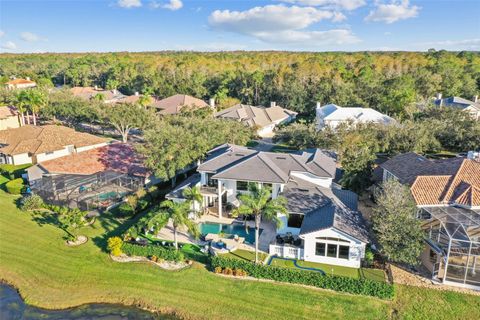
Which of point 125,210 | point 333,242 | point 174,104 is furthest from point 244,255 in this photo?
point 174,104

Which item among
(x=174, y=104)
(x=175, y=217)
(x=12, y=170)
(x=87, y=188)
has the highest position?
(x=174, y=104)

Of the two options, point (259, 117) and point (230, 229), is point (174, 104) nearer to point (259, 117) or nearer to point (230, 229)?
point (259, 117)

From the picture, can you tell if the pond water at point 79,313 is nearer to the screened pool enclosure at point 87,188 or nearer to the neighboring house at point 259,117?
the screened pool enclosure at point 87,188

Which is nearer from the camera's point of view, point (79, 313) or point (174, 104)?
point (79, 313)

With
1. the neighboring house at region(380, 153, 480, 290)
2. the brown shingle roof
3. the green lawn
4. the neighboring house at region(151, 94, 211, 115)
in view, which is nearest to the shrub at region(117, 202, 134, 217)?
the green lawn

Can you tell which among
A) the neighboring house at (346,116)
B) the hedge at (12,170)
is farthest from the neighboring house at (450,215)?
the hedge at (12,170)

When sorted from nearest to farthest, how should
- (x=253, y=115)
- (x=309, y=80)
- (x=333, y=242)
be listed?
(x=333, y=242) < (x=253, y=115) < (x=309, y=80)

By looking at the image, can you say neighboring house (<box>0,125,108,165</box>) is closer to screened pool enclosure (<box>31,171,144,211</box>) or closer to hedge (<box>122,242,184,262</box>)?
screened pool enclosure (<box>31,171,144,211</box>)
